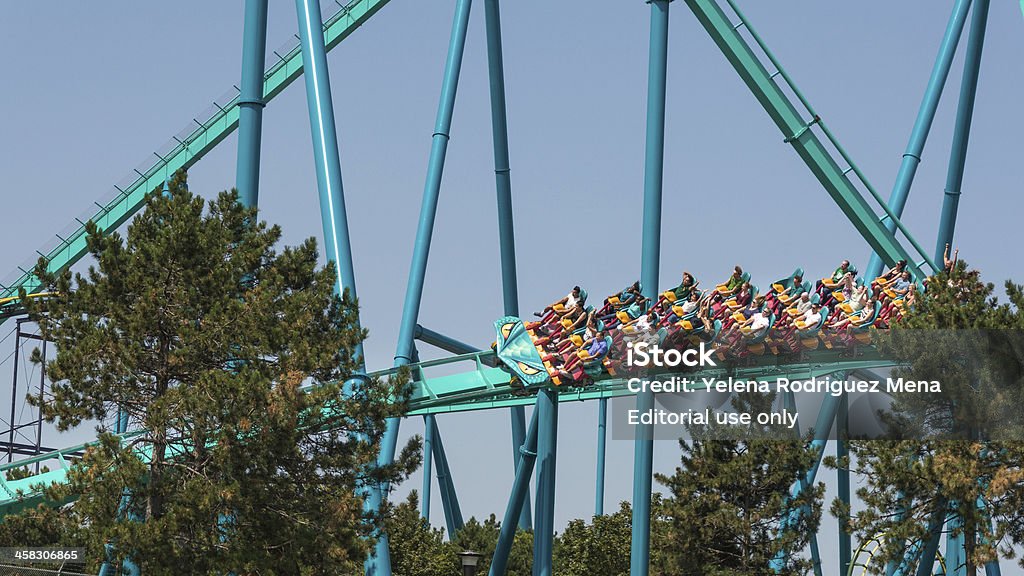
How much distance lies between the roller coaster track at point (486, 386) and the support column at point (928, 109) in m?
3.08

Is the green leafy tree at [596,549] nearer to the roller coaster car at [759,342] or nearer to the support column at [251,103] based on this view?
the roller coaster car at [759,342]

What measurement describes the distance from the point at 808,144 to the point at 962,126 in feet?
8.76

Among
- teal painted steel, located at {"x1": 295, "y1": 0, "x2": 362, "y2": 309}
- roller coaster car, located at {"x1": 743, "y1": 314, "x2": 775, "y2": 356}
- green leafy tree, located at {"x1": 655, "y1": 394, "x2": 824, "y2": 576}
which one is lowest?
green leafy tree, located at {"x1": 655, "y1": 394, "x2": 824, "y2": 576}

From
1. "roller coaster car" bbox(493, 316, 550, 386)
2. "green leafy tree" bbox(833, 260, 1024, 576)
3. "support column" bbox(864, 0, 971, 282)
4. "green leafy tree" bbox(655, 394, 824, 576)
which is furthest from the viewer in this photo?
"support column" bbox(864, 0, 971, 282)

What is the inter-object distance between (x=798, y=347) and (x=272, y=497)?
16.5ft

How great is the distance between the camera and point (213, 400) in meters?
8.97

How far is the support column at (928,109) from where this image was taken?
1525 centimetres

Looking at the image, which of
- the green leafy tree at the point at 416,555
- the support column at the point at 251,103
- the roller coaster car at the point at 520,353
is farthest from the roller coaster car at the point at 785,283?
the green leafy tree at the point at 416,555

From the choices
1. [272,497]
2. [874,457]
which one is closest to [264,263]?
[272,497]

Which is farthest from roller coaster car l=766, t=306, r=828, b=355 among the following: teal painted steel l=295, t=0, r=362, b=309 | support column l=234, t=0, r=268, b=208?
support column l=234, t=0, r=268, b=208

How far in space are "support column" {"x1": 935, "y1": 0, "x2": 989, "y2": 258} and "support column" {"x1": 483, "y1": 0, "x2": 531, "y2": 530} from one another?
4.45 m

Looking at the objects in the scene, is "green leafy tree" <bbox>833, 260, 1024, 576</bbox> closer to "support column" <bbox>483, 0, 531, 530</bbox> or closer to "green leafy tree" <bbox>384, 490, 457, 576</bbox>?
"support column" <bbox>483, 0, 531, 530</bbox>

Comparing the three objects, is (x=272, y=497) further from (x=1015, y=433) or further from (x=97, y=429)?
(x=1015, y=433)

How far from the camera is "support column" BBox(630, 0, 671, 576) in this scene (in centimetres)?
1188
